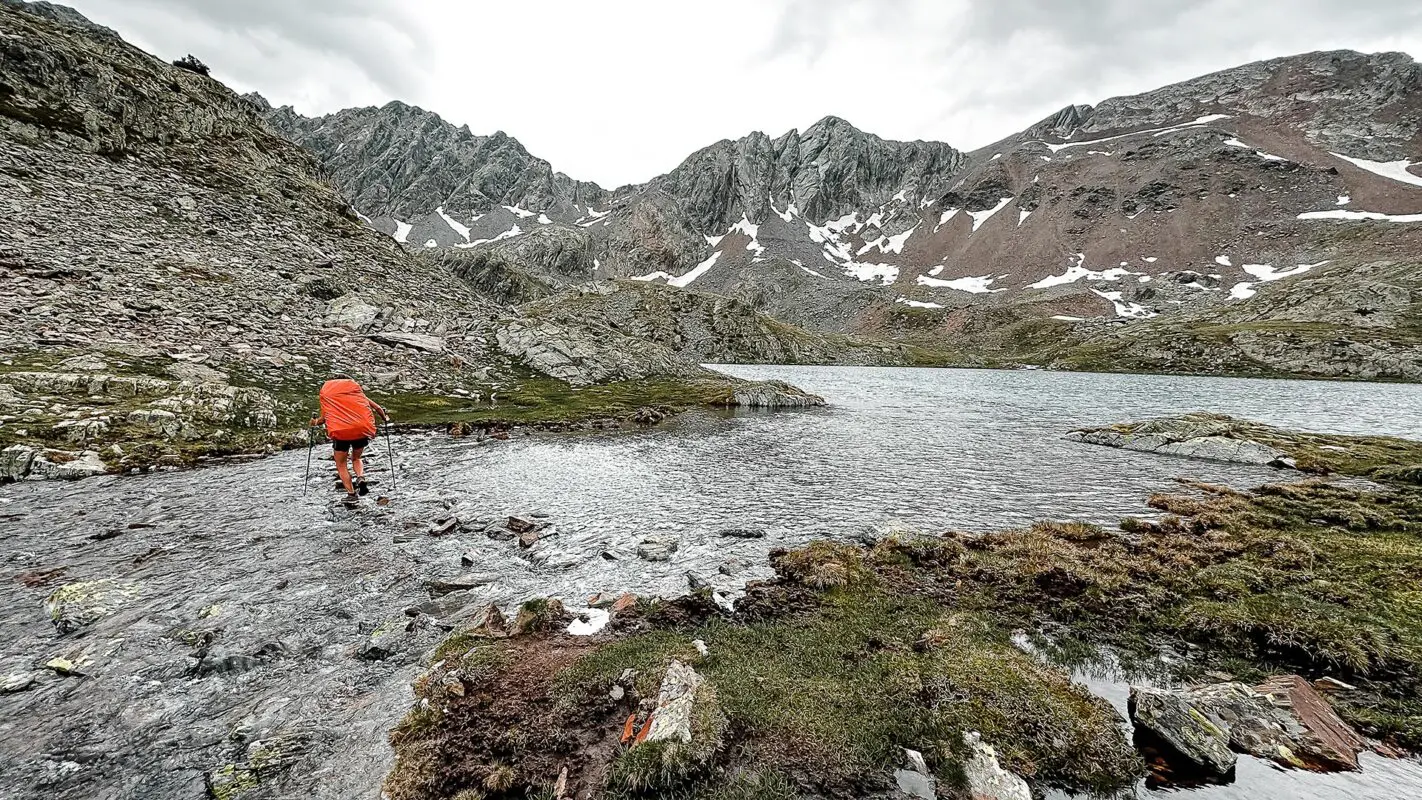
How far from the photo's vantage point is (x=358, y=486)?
69.4 feet

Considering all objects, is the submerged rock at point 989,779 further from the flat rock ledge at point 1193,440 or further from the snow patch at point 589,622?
the flat rock ledge at point 1193,440

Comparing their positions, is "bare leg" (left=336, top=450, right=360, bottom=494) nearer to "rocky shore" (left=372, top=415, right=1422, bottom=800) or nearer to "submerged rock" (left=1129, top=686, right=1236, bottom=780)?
"rocky shore" (left=372, top=415, right=1422, bottom=800)

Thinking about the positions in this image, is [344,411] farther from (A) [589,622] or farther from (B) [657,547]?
(A) [589,622]

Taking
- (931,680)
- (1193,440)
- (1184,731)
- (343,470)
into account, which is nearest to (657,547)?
(931,680)

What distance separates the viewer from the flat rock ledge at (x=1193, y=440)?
35.4 metres

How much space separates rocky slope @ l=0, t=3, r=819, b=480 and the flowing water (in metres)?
7.53

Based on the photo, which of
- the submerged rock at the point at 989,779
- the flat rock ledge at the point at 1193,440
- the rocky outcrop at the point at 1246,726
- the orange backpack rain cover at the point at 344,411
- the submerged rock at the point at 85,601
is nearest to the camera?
the submerged rock at the point at 989,779

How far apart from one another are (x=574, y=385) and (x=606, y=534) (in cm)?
4881

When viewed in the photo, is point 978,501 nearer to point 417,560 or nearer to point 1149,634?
point 1149,634

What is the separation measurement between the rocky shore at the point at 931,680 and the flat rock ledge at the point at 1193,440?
75.4 ft

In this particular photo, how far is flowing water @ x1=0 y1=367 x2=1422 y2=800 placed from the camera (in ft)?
26.1

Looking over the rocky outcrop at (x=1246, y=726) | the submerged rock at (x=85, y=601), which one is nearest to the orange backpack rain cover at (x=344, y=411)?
the submerged rock at (x=85, y=601)

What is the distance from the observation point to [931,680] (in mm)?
9930

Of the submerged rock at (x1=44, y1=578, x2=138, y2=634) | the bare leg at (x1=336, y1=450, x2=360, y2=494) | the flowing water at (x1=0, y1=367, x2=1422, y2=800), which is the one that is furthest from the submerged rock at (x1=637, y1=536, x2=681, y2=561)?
the bare leg at (x1=336, y1=450, x2=360, y2=494)
